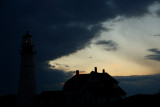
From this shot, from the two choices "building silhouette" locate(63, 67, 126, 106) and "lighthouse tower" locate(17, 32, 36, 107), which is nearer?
"building silhouette" locate(63, 67, 126, 106)

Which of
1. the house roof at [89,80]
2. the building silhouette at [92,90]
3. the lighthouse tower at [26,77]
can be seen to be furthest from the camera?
the house roof at [89,80]

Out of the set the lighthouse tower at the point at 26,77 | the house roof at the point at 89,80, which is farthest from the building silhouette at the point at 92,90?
the lighthouse tower at the point at 26,77

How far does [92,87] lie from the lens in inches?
1599

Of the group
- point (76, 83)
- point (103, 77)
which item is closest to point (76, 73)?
point (76, 83)

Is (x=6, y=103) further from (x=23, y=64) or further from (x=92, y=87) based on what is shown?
(x=92, y=87)

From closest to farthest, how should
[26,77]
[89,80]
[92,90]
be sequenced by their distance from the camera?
1. [92,90]
2. [26,77]
3. [89,80]

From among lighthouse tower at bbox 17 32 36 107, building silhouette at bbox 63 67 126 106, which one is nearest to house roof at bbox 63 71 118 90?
building silhouette at bbox 63 67 126 106

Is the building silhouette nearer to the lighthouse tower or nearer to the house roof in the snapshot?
the house roof

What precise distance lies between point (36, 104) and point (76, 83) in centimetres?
902

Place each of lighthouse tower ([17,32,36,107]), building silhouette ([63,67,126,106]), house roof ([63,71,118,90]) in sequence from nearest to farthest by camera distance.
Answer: building silhouette ([63,67,126,106]), lighthouse tower ([17,32,36,107]), house roof ([63,71,118,90])

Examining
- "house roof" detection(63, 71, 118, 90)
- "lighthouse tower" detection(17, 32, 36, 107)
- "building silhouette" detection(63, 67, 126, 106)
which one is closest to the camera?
"building silhouette" detection(63, 67, 126, 106)

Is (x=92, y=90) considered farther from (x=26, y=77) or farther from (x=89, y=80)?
(x=26, y=77)

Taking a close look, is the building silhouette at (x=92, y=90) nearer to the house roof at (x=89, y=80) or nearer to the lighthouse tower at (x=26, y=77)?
the house roof at (x=89, y=80)

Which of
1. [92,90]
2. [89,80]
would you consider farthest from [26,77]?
[92,90]
